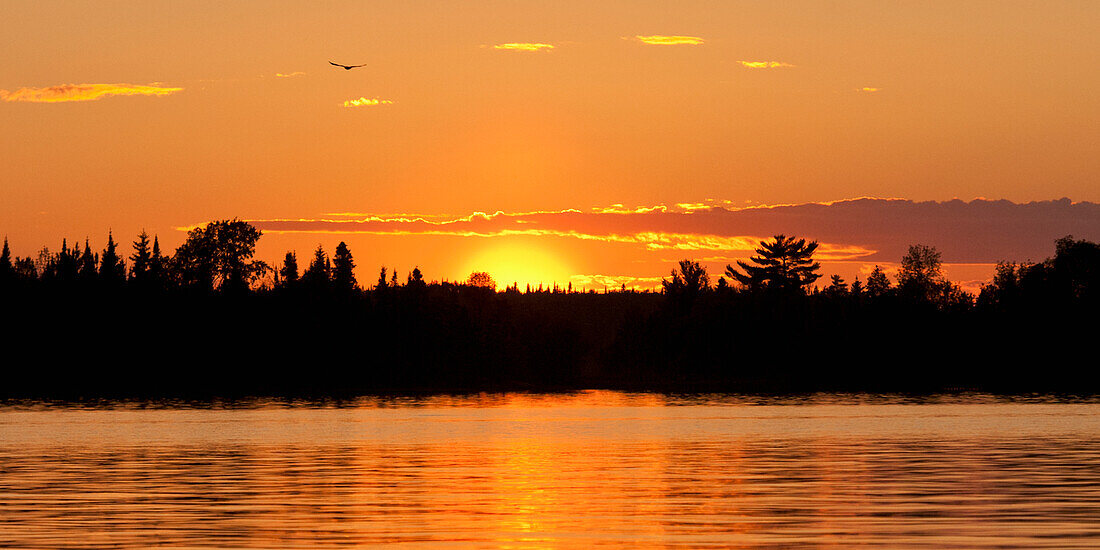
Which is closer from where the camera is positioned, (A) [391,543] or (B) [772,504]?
(A) [391,543]

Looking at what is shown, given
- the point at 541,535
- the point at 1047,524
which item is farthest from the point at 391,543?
the point at 1047,524

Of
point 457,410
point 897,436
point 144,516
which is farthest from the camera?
point 457,410

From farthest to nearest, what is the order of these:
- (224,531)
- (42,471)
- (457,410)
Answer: (457,410) → (42,471) → (224,531)

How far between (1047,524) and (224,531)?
2132 cm

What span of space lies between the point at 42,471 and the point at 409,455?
18044 mm

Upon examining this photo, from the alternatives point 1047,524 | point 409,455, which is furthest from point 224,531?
point 409,455

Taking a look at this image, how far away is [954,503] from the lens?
4566 cm

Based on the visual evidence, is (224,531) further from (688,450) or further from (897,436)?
(897,436)

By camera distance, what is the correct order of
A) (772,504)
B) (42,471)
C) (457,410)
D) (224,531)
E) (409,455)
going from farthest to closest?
(457,410) → (409,455) → (42,471) → (772,504) → (224,531)

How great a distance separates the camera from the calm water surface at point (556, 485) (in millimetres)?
38594

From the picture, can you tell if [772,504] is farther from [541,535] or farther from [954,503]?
[541,535]

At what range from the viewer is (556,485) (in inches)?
2128

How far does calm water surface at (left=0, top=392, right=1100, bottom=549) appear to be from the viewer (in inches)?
1519

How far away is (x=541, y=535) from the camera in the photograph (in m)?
38.5
